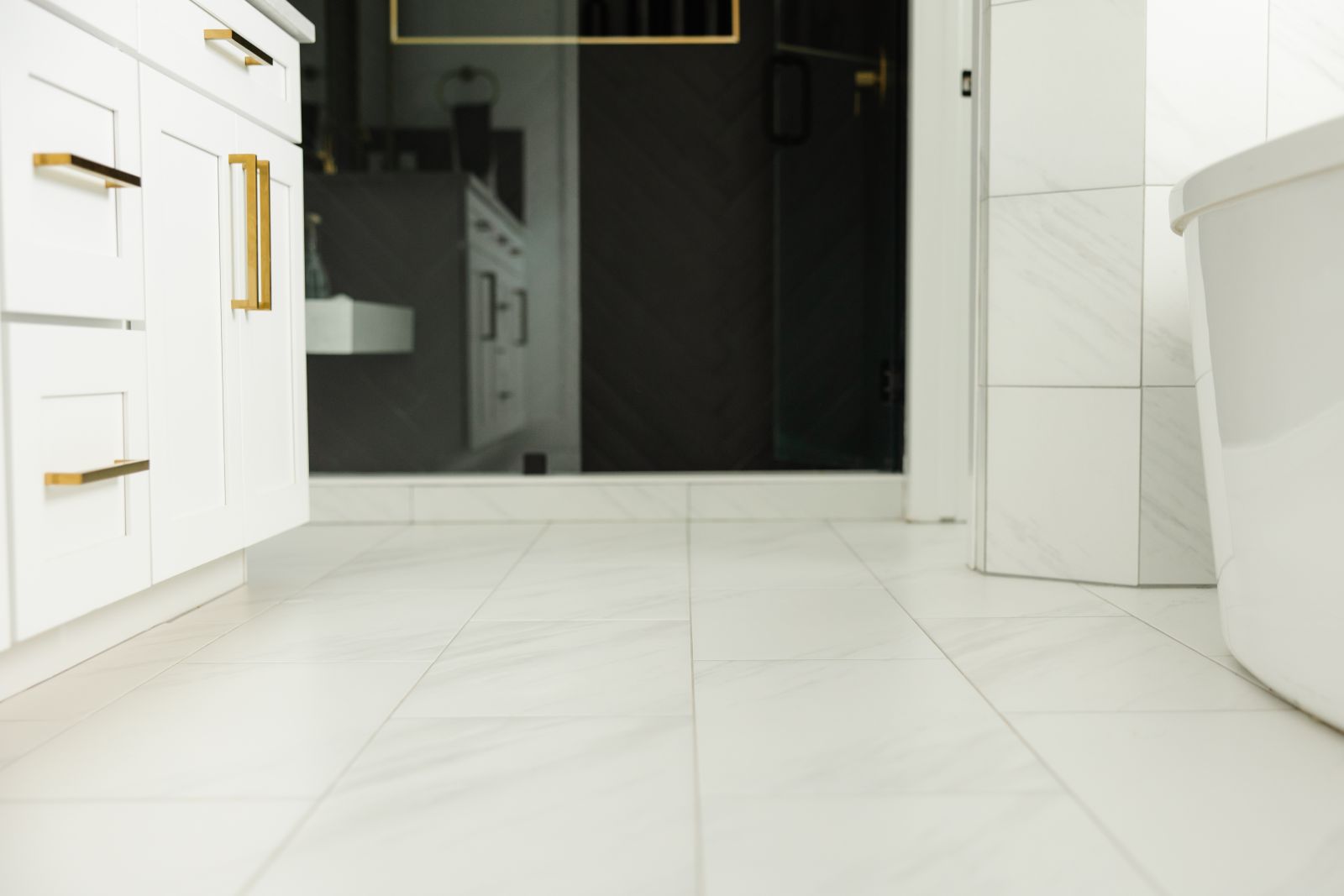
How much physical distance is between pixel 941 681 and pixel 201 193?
119 centimetres

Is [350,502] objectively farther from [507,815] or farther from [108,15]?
[507,815]

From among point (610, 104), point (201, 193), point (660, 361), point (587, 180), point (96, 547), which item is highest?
point (610, 104)

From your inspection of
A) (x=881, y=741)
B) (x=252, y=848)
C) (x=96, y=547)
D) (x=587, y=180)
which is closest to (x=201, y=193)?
(x=96, y=547)

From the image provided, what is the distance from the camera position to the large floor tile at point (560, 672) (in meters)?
1.21

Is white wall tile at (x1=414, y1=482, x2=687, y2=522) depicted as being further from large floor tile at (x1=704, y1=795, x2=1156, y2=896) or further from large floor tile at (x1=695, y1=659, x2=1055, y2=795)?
large floor tile at (x1=704, y1=795, x2=1156, y2=896)

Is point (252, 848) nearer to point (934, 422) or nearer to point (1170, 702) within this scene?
point (1170, 702)

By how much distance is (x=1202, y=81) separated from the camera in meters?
1.77

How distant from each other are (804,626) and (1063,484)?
587 mm

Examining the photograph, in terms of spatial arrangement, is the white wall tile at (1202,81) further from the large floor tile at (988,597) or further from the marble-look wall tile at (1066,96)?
the large floor tile at (988,597)

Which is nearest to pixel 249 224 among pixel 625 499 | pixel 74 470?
pixel 74 470

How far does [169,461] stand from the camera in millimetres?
1480

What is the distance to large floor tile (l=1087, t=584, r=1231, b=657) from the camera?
149 centimetres

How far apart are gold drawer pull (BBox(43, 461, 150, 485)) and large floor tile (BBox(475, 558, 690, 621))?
53 cm

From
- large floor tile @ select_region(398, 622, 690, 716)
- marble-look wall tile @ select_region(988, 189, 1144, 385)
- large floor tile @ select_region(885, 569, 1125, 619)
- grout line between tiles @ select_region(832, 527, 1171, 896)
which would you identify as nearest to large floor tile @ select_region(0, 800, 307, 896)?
large floor tile @ select_region(398, 622, 690, 716)
